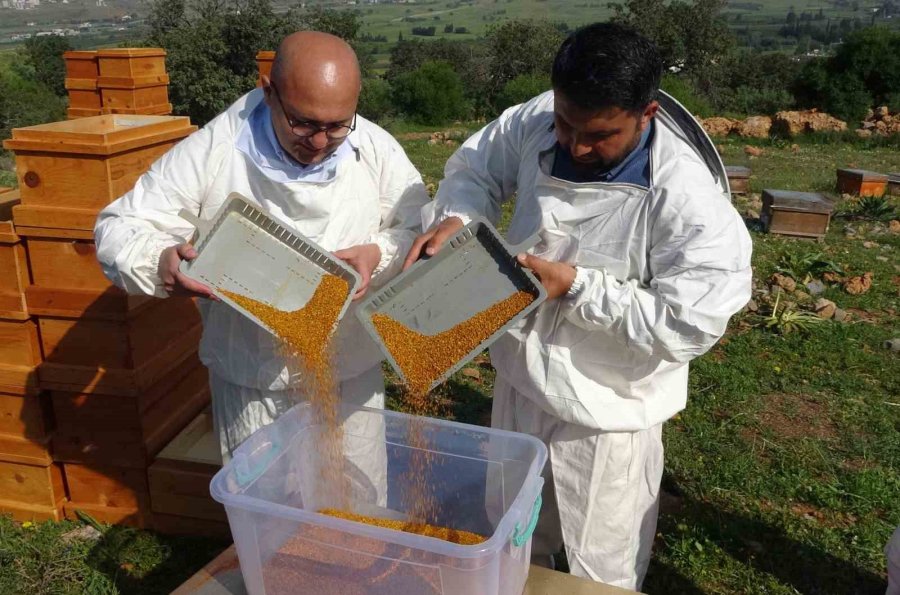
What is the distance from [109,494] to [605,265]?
2.56 meters

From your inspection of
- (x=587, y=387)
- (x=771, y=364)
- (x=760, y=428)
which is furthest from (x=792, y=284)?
(x=587, y=387)

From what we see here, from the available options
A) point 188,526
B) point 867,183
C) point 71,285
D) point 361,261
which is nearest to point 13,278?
point 71,285

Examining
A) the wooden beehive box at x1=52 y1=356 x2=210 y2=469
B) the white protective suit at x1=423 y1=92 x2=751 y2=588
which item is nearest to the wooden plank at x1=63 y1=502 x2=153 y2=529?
the wooden beehive box at x1=52 y1=356 x2=210 y2=469

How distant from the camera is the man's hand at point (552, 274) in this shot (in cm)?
193

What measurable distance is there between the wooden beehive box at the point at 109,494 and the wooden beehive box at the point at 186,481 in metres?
0.07

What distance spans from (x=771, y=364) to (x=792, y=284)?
1.63m

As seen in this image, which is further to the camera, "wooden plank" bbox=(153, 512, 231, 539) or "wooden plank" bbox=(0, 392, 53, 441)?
"wooden plank" bbox=(153, 512, 231, 539)

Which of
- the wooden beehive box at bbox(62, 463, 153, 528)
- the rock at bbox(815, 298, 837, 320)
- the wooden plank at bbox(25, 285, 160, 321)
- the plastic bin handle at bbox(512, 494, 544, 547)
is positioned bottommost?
the rock at bbox(815, 298, 837, 320)

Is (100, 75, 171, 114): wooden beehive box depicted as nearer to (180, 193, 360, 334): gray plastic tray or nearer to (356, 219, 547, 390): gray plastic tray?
(180, 193, 360, 334): gray plastic tray

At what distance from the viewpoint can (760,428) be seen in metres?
4.43

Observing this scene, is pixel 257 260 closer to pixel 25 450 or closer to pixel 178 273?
pixel 178 273

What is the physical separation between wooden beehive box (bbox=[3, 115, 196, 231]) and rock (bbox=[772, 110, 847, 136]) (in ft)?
55.5

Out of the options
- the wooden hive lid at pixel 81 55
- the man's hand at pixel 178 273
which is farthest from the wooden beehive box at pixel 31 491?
the wooden hive lid at pixel 81 55

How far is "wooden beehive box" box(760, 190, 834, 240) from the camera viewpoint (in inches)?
323
